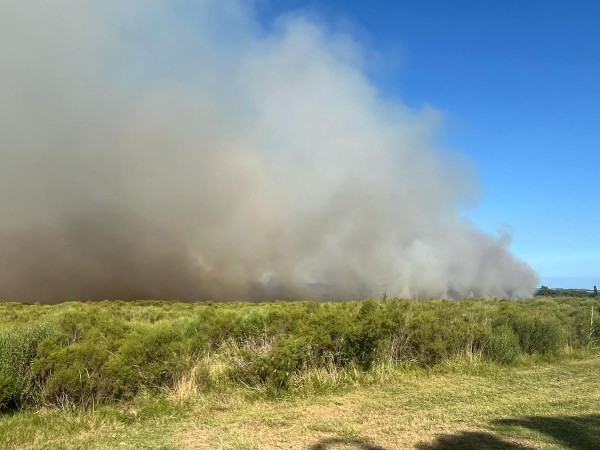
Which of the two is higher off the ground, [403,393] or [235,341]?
[235,341]

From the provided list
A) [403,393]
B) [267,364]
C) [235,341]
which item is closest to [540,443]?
[403,393]

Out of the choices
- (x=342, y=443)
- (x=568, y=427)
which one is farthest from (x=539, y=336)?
(x=342, y=443)

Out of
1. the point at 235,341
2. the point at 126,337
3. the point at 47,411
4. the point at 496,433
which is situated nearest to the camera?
the point at 496,433

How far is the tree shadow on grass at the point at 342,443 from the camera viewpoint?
7.06 meters

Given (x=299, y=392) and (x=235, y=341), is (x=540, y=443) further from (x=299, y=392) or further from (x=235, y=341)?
(x=235, y=341)

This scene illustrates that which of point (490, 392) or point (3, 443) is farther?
point (490, 392)

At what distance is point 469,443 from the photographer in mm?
7238

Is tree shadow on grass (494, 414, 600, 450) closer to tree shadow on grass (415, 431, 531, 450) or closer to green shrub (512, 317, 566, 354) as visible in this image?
tree shadow on grass (415, 431, 531, 450)

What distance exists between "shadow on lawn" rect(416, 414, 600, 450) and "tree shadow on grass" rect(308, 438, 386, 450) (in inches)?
26.3

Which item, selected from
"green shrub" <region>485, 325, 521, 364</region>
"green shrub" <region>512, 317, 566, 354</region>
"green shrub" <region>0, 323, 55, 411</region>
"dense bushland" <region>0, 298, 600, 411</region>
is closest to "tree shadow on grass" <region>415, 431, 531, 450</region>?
"dense bushland" <region>0, 298, 600, 411</region>

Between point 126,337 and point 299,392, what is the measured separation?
3960mm

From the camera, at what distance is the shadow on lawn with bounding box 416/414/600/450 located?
707 cm

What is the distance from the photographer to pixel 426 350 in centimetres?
1350

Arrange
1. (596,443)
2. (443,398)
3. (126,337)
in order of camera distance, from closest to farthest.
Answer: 1. (596,443)
2. (443,398)
3. (126,337)
